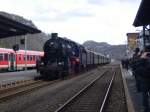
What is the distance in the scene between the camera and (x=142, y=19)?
26.1 metres

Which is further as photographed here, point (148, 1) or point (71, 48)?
point (71, 48)

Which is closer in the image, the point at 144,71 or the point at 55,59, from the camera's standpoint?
the point at 144,71

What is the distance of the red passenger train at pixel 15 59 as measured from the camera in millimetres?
45219

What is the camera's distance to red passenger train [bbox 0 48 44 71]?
148ft

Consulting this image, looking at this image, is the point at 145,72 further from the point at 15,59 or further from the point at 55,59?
the point at 15,59

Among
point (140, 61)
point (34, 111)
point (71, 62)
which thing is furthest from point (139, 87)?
point (71, 62)

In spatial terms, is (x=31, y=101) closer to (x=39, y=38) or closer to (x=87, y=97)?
(x=87, y=97)

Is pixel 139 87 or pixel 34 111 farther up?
pixel 139 87

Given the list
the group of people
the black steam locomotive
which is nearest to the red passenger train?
the black steam locomotive

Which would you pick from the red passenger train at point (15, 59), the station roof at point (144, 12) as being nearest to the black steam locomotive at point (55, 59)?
the red passenger train at point (15, 59)

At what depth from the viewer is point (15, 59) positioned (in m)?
49.0

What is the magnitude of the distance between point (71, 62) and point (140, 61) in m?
25.7

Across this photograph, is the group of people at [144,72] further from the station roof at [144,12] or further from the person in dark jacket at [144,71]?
the station roof at [144,12]

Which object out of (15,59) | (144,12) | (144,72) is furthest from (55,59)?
(144,72)
